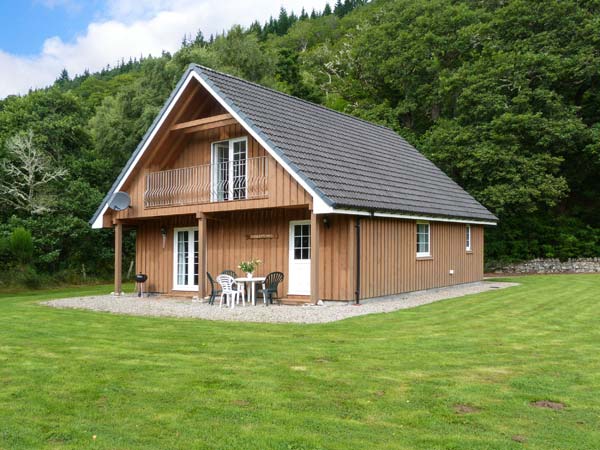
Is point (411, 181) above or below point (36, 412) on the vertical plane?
above

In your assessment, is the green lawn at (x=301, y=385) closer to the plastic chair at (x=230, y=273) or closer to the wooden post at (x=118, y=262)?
the plastic chair at (x=230, y=273)

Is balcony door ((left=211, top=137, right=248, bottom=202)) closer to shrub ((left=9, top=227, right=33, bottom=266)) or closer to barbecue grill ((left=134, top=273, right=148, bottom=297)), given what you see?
barbecue grill ((left=134, top=273, right=148, bottom=297))

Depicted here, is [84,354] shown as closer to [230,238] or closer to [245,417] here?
[245,417]

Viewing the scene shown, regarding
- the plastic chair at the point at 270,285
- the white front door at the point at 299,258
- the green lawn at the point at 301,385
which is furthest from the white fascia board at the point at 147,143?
the green lawn at the point at 301,385

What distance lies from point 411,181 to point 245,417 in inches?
564

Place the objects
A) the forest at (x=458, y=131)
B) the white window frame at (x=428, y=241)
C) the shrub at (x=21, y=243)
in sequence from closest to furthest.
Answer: the white window frame at (x=428, y=241) < the shrub at (x=21, y=243) < the forest at (x=458, y=131)

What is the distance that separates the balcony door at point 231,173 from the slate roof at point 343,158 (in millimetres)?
1410

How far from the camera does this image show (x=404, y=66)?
3425cm

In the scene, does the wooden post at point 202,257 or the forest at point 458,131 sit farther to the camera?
the forest at point 458,131

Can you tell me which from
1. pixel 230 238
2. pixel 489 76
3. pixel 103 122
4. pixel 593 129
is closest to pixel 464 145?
pixel 489 76

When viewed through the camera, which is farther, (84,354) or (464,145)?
(464,145)

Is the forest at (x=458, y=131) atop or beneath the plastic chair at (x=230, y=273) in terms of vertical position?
atop

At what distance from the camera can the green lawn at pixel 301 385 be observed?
15.5 feet

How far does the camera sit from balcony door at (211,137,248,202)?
53.1 ft
